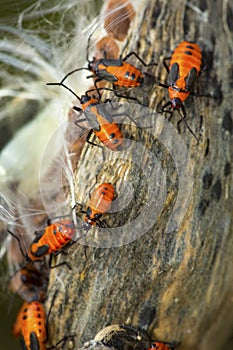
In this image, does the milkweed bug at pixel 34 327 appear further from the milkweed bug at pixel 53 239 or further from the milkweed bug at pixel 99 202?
the milkweed bug at pixel 99 202

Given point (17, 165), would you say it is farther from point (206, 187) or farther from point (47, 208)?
point (206, 187)

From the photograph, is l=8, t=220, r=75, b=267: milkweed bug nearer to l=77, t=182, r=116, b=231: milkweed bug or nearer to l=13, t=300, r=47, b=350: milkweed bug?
l=77, t=182, r=116, b=231: milkweed bug

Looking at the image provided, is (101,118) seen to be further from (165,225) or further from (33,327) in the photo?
(33,327)

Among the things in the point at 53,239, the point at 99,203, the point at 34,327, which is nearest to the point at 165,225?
the point at 99,203

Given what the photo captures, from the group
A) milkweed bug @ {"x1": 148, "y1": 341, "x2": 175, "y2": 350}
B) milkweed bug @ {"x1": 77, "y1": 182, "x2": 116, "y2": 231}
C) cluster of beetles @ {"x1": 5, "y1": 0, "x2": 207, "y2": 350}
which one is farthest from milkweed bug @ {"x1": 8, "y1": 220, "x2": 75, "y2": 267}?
milkweed bug @ {"x1": 148, "y1": 341, "x2": 175, "y2": 350}

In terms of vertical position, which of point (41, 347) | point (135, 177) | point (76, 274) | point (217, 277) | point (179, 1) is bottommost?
point (41, 347)

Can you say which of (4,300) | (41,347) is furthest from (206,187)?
(4,300)

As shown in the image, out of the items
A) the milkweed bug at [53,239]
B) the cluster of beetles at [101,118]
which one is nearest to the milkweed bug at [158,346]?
the cluster of beetles at [101,118]
